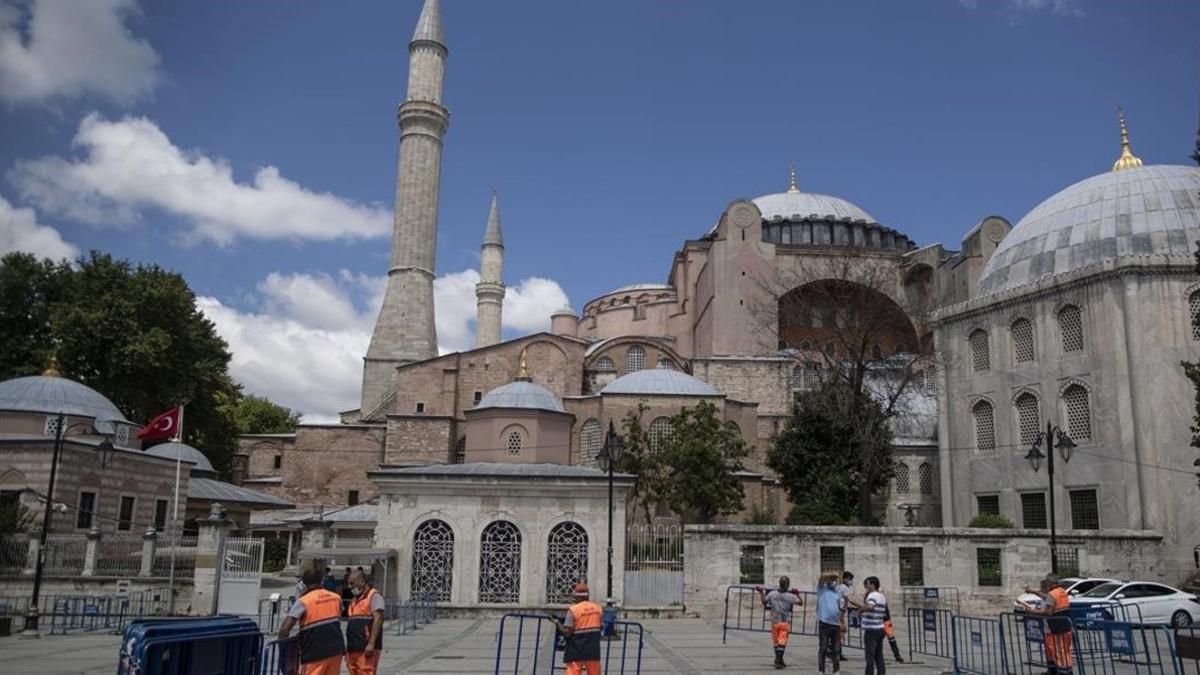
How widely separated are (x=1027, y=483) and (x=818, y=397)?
6.35 meters

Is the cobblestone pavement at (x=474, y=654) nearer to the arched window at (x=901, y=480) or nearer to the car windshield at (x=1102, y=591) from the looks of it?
the car windshield at (x=1102, y=591)

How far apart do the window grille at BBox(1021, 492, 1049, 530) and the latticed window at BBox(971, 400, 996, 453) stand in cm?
183

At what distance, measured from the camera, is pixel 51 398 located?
25.6 metres

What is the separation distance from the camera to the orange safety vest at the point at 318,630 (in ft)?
21.9

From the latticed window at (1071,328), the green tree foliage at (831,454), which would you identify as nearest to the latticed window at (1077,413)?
the latticed window at (1071,328)

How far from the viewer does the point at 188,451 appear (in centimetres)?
3133

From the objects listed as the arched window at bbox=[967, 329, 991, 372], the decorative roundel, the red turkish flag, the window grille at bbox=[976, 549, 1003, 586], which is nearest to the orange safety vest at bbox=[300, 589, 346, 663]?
the window grille at bbox=[976, 549, 1003, 586]

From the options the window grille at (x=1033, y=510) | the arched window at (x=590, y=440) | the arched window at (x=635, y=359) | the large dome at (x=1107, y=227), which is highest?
the large dome at (x=1107, y=227)

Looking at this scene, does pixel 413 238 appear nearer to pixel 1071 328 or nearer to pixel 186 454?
pixel 186 454

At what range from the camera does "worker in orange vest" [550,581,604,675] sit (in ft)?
24.6

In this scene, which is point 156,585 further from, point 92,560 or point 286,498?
point 286,498

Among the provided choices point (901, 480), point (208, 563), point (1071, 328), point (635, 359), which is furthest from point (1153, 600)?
point (635, 359)

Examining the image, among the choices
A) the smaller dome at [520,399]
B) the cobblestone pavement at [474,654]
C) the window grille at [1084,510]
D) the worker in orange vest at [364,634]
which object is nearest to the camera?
the worker in orange vest at [364,634]

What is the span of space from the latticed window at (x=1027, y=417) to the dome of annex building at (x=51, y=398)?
25.4 m
